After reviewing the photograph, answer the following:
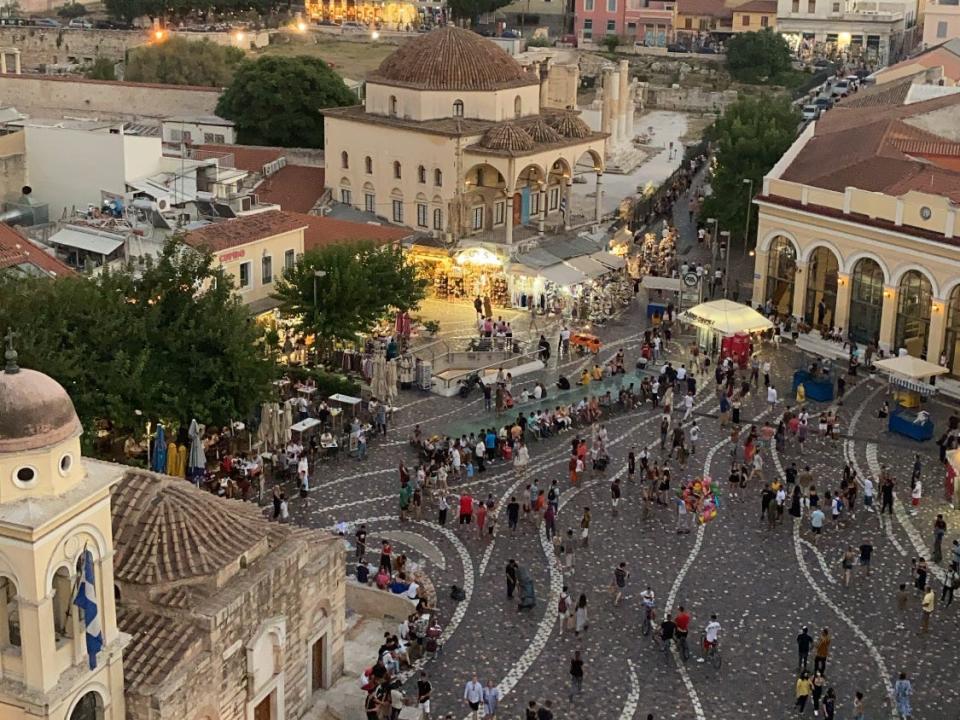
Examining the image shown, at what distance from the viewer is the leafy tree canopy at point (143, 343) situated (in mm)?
31500

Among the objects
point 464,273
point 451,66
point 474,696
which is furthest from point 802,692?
point 451,66

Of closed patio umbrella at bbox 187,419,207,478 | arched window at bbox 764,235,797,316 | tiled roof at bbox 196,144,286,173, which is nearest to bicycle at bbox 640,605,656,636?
closed patio umbrella at bbox 187,419,207,478

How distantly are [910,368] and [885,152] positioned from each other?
12.9m

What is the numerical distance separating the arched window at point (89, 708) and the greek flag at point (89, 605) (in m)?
0.60

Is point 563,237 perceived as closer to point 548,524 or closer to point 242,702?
point 548,524

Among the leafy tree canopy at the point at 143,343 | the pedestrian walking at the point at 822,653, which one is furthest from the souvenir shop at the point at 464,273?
the pedestrian walking at the point at 822,653

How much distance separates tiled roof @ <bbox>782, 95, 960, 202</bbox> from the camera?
46.1m

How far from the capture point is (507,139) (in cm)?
5503

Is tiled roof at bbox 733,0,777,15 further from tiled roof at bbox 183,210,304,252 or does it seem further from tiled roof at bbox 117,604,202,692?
tiled roof at bbox 117,604,202,692

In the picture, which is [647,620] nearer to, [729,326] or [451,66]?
[729,326]

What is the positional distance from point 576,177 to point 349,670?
47.6 meters

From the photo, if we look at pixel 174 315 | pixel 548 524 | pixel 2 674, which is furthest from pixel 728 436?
pixel 2 674

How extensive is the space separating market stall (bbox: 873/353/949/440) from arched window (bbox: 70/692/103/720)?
25572mm

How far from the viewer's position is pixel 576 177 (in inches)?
2766
